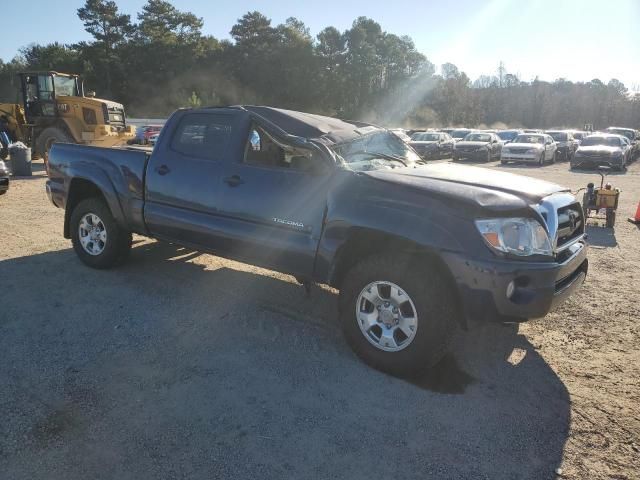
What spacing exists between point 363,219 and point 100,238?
3.49m

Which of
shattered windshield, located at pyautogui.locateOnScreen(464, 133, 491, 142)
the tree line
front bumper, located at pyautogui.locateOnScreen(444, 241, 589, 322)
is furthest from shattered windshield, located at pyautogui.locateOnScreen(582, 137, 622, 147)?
the tree line

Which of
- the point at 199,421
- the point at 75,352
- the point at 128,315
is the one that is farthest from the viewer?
the point at 128,315

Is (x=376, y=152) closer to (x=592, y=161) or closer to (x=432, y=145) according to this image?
(x=592, y=161)

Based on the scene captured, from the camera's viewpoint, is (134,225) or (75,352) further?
(134,225)

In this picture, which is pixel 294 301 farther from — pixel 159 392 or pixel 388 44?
pixel 388 44

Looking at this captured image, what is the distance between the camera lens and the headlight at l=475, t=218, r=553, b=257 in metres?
3.12

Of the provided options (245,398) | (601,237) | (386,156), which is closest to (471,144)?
(601,237)

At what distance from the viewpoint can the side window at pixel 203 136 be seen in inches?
180

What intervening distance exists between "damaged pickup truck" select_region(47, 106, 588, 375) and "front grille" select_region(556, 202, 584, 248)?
2 centimetres

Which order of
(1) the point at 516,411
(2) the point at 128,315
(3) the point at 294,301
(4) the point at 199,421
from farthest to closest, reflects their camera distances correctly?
(3) the point at 294,301 < (2) the point at 128,315 < (1) the point at 516,411 < (4) the point at 199,421

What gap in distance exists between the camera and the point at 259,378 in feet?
11.2

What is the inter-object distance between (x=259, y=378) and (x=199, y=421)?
1.94ft

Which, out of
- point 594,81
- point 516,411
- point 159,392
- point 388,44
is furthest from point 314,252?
point 594,81

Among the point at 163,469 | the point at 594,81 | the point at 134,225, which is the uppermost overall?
the point at 594,81
